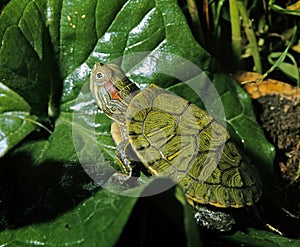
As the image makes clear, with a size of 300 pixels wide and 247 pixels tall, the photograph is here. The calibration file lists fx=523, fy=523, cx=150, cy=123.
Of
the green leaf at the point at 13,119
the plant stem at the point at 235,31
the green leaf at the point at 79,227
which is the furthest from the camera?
the plant stem at the point at 235,31

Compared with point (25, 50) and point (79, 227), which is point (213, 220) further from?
point (25, 50)

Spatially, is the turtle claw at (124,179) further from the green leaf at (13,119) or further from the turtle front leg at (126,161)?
the green leaf at (13,119)

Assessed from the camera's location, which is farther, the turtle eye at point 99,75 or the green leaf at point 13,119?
the turtle eye at point 99,75

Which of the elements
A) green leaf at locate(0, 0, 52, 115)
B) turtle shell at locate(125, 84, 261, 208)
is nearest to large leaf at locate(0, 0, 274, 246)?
green leaf at locate(0, 0, 52, 115)

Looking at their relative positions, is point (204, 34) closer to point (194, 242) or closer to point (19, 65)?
point (19, 65)

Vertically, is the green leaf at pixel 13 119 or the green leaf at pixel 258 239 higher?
the green leaf at pixel 13 119

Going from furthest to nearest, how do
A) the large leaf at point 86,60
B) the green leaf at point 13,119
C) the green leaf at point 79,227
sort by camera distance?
the large leaf at point 86,60
the green leaf at point 13,119
the green leaf at point 79,227

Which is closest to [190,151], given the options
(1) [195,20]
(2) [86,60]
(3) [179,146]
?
(3) [179,146]

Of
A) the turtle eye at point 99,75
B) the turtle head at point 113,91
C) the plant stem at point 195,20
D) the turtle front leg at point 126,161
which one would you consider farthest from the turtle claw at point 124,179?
the plant stem at point 195,20
